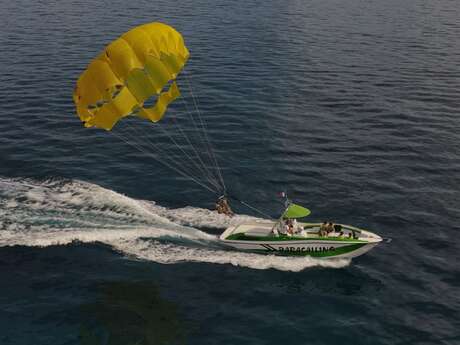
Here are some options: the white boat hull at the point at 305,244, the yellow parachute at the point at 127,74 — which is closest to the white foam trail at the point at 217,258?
the white boat hull at the point at 305,244

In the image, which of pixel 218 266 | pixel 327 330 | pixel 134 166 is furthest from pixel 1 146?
pixel 327 330

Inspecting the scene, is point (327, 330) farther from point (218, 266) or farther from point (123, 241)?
point (123, 241)

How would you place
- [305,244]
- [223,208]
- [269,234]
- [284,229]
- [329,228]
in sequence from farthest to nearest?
[223,208] → [269,234] → [284,229] → [329,228] → [305,244]

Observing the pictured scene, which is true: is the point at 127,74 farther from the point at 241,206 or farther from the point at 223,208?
the point at 241,206

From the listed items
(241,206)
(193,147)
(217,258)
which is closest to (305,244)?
(217,258)

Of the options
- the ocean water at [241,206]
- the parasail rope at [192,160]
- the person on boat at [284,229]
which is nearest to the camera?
the ocean water at [241,206]

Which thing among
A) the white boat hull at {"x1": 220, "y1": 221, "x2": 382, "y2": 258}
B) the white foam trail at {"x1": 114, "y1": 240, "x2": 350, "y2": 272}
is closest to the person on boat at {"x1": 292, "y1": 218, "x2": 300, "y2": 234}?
the white boat hull at {"x1": 220, "y1": 221, "x2": 382, "y2": 258}

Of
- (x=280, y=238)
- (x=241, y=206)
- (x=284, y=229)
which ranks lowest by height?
(x=241, y=206)

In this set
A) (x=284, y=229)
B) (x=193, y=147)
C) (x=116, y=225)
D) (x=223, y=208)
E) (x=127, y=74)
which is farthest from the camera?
(x=193, y=147)

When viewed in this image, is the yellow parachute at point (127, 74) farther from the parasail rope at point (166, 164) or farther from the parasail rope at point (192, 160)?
the parasail rope at point (192, 160)
